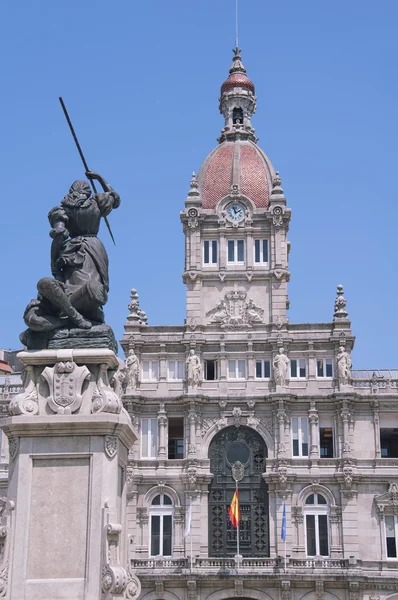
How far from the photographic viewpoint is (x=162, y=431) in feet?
181

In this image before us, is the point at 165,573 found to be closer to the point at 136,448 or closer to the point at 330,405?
the point at 136,448

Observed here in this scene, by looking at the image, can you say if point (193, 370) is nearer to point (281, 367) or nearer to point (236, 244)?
point (281, 367)

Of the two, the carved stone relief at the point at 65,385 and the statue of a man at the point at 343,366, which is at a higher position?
the statue of a man at the point at 343,366

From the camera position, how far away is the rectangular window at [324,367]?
55.7 metres

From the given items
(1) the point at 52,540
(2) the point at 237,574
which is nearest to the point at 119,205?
(1) the point at 52,540

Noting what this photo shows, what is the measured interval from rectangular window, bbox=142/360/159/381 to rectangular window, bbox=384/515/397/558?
16457mm

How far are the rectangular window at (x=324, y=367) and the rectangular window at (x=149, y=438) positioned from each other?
1065cm

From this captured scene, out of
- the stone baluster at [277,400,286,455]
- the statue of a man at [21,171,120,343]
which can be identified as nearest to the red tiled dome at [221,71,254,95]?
the stone baluster at [277,400,286,455]

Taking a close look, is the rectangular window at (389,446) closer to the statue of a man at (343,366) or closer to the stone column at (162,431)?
the statue of a man at (343,366)

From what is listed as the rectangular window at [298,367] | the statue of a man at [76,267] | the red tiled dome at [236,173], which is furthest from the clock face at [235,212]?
the statue of a man at [76,267]

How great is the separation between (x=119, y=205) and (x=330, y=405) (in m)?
42.3

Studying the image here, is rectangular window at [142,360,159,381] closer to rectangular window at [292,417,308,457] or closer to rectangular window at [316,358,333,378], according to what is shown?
rectangular window at [292,417,308,457]

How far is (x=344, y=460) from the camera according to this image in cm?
5325

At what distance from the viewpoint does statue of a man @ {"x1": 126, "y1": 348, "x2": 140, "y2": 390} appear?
55.4 m
